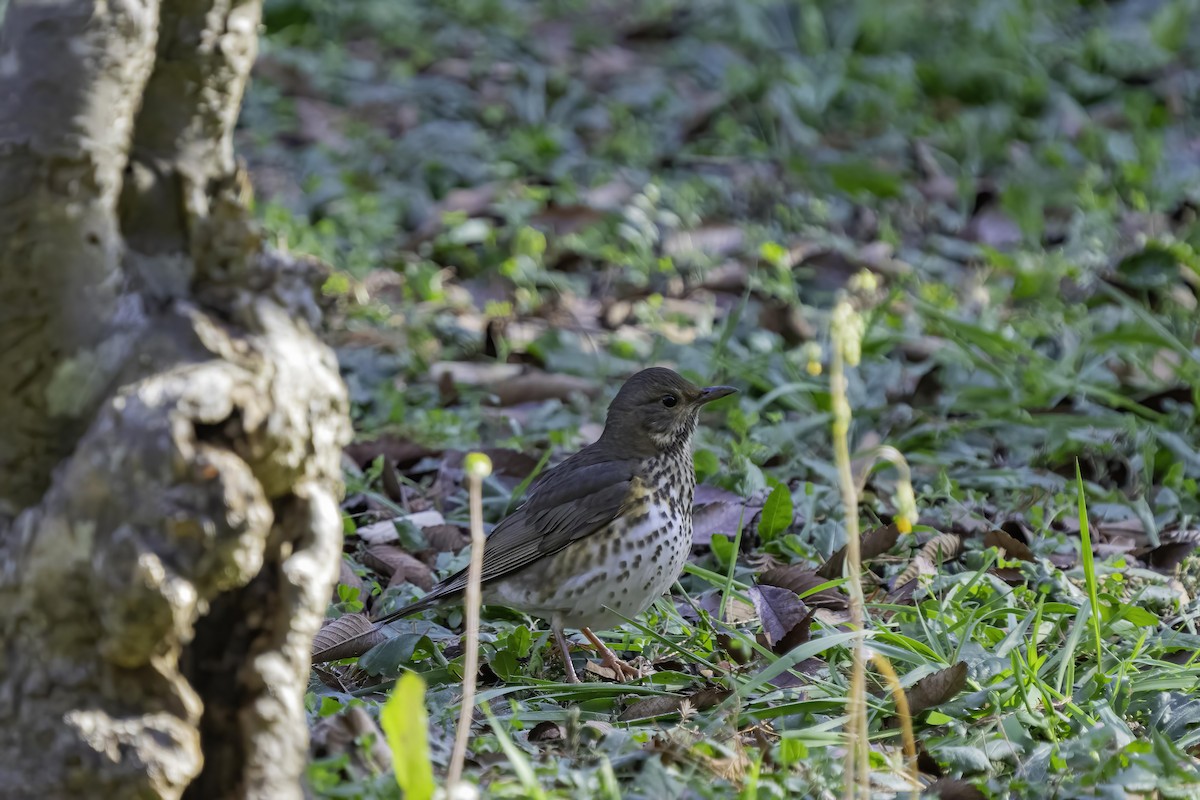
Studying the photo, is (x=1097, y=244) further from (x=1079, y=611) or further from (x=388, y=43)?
(x=388, y=43)

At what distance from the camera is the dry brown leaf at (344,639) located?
4.47 meters

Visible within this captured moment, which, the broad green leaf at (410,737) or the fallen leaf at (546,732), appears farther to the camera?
the fallen leaf at (546,732)

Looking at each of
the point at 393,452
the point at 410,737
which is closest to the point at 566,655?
the point at 393,452

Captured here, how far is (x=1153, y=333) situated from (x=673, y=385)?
7.65ft

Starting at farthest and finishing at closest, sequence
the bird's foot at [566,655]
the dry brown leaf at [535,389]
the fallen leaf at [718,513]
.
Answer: the dry brown leaf at [535,389] < the fallen leaf at [718,513] < the bird's foot at [566,655]

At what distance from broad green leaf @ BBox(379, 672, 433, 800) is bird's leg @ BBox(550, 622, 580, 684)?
5.62 feet

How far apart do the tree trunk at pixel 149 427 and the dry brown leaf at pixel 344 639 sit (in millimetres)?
1545

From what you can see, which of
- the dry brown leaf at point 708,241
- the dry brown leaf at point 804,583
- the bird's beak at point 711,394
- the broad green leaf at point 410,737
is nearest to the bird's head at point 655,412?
the bird's beak at point 711,394

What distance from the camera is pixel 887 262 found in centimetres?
841

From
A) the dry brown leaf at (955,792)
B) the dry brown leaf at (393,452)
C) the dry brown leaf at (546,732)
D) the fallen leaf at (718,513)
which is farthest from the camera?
the dry brown leaf at (393,452)

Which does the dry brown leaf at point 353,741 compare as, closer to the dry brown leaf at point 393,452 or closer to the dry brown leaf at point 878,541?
the dry brown leaf at point 878,541

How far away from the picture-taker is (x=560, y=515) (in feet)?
16.2

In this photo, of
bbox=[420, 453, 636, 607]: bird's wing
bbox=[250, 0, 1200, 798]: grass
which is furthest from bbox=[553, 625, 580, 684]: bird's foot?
bbox=[420, 453, 636, 607]: bird's wing

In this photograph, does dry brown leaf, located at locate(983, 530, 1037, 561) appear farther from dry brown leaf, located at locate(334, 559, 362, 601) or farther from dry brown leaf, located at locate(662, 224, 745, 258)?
dry brown leaf, located at locate(662, 224, 745, 258)
